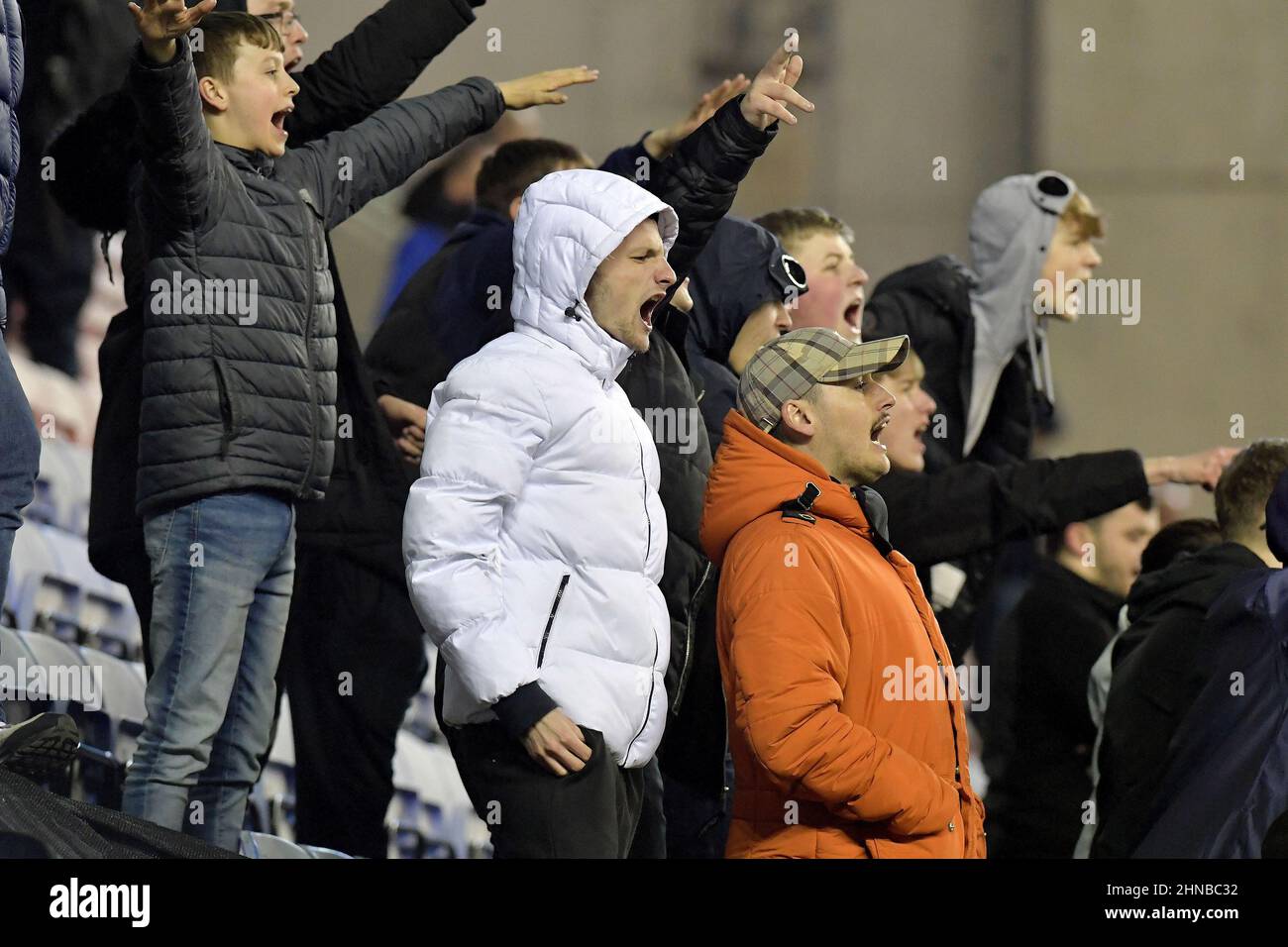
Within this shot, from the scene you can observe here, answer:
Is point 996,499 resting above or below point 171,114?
below

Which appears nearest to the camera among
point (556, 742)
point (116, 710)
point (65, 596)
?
point (556, 742)

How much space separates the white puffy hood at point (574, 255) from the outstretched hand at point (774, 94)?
88cm

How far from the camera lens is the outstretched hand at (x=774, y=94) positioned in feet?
18.2

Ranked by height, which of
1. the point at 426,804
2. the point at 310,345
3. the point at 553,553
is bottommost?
the point at 426,804

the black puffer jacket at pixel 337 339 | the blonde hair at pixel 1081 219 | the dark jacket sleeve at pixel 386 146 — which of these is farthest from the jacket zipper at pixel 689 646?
the blonde hair at pixel 1081 219

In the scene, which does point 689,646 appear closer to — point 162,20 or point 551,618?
point 551,618

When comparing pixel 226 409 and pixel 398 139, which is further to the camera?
pixel 398 139

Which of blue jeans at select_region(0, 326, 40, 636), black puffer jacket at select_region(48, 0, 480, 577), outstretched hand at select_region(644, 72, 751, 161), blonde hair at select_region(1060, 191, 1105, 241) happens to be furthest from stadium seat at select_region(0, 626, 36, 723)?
blonde hair at select_region(1060, 191, 1105, 241)

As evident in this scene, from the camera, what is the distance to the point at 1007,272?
6922mm

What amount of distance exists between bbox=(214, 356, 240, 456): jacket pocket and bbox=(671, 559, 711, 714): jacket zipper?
1.12m

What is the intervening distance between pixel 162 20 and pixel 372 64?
1193mm

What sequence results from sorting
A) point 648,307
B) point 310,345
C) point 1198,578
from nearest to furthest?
point 648,307
point 310,345
point 1198,578

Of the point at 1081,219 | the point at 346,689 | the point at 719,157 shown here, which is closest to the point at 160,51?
the point at 719,157
